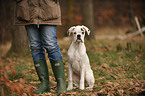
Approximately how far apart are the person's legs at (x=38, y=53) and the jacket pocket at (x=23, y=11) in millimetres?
177

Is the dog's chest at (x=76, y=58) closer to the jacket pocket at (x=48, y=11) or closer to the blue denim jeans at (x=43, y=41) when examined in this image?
the blue denim jeans at (x=43, y=41)

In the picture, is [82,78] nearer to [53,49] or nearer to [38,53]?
[53,49]

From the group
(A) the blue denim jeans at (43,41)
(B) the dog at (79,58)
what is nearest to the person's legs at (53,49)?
(A) the blue denim jeans at (43,41)

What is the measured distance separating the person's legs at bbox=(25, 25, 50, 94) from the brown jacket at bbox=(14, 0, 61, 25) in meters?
0.18

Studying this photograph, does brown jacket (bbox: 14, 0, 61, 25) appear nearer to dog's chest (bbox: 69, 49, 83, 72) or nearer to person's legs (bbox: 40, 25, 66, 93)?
person's legs (bbox: 40, 25, 66, 93)

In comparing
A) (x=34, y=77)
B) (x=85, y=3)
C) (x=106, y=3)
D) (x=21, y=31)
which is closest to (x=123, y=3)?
(x=106, y=3)

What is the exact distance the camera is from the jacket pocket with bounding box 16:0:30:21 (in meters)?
3.09

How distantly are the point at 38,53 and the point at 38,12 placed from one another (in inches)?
27.5

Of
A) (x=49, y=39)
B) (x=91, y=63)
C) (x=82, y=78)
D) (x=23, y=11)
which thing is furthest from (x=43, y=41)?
(x=91, y=63)

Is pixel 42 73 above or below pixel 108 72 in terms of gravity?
above

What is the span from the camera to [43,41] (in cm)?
315

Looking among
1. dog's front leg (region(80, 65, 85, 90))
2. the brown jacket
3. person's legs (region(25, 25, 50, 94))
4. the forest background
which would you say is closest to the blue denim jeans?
person's legs (region(25, 25, 50, 94))

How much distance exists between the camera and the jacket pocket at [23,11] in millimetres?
3087

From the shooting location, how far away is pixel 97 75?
4.28 meters
